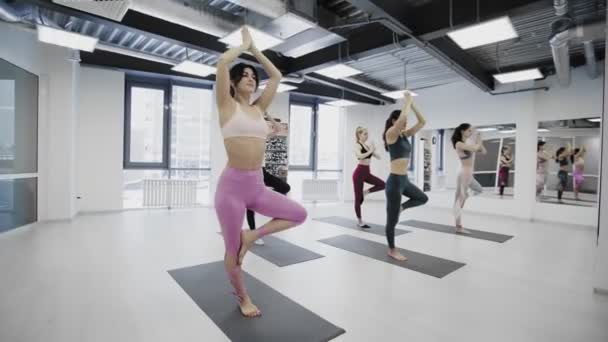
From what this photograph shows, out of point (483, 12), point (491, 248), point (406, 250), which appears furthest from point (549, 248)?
point (483, 12)

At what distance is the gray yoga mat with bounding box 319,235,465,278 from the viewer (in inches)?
118

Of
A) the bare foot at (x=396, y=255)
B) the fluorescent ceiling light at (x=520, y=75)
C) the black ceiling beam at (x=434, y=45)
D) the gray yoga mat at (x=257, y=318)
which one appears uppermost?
the black ceiling beam at (x=434, y=45)

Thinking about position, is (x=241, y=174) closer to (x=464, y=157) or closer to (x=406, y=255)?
(x=406, y=255)

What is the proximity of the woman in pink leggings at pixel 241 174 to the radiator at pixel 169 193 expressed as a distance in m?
5.14

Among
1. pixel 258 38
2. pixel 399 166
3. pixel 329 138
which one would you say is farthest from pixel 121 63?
pixel 399 166

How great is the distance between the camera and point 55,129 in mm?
4957

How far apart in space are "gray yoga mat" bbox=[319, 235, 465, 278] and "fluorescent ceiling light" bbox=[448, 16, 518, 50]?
263cm

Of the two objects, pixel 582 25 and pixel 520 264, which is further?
pixel 582 25

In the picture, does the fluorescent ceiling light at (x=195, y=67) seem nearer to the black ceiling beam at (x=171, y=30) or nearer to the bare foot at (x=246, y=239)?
the black ceiling beam at (x=171, y=30)

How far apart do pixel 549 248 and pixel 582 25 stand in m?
2.79

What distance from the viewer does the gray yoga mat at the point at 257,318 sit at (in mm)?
1777

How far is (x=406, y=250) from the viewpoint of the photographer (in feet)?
12.1

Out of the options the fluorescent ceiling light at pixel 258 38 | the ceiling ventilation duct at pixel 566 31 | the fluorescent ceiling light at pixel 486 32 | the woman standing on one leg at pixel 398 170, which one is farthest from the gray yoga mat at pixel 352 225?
the ceiling ventilation duct at pixel 566 31

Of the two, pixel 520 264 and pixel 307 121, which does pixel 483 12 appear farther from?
pixel 307 121
